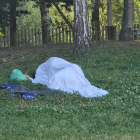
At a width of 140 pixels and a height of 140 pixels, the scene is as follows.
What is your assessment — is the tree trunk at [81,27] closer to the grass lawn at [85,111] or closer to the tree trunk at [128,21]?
the grass lawn at [85,111]

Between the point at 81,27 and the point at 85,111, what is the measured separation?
6639 millimetres

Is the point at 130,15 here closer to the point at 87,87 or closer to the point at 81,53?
the point at 81,53

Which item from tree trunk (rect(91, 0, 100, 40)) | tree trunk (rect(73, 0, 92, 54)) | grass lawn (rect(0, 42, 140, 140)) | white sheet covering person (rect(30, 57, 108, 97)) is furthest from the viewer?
tree trunk (rect(91, 0, 100, 40))

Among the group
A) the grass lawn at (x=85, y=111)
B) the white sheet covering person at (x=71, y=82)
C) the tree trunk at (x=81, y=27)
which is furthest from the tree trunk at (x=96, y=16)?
the white sheet covering person at (x=71, y=82)

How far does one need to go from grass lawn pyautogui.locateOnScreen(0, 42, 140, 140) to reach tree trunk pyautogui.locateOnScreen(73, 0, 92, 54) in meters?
1.57

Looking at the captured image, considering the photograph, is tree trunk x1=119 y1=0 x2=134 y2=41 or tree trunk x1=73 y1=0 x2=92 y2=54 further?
tree trunk x1=119 y1=0 x2=134 y2=41

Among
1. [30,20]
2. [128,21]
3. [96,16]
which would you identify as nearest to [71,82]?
[128,21]

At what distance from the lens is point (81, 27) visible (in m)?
12.4

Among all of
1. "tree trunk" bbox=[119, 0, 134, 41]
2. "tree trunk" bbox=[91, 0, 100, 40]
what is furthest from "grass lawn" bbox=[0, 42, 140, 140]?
"tree trunk" bbox=[91, 0, 100, 40]

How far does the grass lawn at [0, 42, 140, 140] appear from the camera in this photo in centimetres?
502

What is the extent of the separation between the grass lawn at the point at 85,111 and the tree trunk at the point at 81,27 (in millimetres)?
1574

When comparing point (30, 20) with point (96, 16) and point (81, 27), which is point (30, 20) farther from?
point (81, 27)

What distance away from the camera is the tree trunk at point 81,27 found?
12344 millimetres

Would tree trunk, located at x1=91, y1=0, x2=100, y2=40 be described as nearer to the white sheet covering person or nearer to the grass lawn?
the grass lawn
